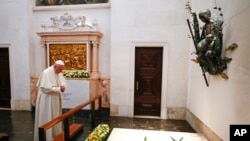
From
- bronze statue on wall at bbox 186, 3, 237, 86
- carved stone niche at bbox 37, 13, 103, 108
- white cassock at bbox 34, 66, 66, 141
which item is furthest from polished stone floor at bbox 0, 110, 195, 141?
bronze statue on wall at bbox 186, 3, 237, 86

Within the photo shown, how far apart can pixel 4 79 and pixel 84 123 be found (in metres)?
3.65

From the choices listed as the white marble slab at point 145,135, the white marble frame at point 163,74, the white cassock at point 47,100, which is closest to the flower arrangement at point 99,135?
the white marble slab at point 145,135

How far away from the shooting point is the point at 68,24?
5.60 meters

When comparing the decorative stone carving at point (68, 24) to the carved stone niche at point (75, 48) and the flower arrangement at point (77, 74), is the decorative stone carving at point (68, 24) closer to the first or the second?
the carved stone niche at point (75, 48)

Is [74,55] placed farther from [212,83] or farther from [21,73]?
[212,83]

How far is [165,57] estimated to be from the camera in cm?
504

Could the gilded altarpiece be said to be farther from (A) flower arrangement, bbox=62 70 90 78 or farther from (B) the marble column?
(B) the marble column

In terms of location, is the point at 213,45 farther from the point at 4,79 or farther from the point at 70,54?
the point at 4,79

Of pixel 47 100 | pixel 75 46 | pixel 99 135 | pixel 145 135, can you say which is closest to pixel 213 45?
pixel 145 135

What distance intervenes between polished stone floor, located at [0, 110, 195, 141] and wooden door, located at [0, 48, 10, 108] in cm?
67

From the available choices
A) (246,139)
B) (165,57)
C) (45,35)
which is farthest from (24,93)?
(246,139)

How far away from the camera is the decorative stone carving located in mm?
5471

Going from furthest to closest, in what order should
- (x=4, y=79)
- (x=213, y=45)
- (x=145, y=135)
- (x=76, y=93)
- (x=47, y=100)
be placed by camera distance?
(x=4, y=79) < (x=76, y=93) < (x=47, y=100) < (x=145, y=135) < (x=213, y=45)

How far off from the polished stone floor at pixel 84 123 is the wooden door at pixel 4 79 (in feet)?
2.19
